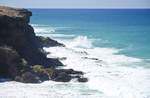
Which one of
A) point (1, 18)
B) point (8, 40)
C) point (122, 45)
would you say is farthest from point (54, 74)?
point (122, 45)

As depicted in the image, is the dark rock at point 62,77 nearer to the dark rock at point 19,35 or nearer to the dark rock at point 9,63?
the dark rock at point 9,63

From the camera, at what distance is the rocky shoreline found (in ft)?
79.8

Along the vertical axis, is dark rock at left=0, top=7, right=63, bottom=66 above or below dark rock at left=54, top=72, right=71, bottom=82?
above

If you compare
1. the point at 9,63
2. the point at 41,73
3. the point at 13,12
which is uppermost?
the point at 13,12

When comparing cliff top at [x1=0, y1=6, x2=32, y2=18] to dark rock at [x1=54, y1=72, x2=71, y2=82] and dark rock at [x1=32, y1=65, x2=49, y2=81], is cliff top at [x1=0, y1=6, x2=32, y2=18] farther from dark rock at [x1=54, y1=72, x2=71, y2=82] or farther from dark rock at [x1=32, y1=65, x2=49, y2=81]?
dark rock at [x1=54, y1=72, x2=71, y2=82]

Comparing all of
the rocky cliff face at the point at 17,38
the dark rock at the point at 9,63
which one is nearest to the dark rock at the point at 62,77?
the dark rock at the point at 9,63

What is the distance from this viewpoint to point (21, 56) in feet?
87.6

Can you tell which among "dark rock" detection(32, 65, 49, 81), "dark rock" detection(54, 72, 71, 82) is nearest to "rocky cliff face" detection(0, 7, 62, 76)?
"dark rock" detection(32, 65, 49, 81)

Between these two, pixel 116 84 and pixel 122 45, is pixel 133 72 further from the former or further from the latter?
pixel 122 45

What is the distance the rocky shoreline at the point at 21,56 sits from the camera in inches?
957

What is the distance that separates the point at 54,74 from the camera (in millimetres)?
25156

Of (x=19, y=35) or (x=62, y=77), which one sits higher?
(x=19, y=35)

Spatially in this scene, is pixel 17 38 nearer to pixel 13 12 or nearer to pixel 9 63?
pixel 13 12

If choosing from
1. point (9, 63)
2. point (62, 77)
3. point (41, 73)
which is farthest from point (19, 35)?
point (62, 77)
